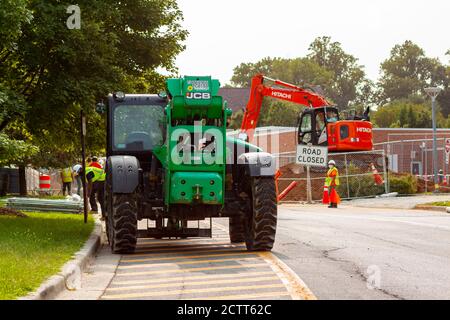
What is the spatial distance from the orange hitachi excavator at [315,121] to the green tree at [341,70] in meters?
108

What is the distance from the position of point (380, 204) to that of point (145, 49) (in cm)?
1162

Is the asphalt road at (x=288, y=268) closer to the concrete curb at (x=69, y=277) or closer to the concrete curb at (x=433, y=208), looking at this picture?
the concrete curb at (x=69, y=277)

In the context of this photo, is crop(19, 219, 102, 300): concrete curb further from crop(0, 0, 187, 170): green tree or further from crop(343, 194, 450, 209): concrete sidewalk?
crop(343, 194, 450, 209): concrete sidewalk

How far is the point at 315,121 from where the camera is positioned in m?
36.4

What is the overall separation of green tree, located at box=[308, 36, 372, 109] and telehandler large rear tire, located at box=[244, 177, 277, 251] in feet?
436

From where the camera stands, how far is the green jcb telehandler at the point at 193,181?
49.0 feet

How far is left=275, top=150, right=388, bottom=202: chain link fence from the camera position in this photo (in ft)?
140

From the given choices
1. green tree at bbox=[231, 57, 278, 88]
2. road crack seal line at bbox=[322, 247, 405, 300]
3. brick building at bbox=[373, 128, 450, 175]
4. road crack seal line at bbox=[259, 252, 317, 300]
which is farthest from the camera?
green tree at bbox=[231, 57, 278, 88]

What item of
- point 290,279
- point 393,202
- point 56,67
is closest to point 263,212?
point 290,279

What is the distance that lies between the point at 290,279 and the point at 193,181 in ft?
11.2

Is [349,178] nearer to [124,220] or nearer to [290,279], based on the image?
[124,220]

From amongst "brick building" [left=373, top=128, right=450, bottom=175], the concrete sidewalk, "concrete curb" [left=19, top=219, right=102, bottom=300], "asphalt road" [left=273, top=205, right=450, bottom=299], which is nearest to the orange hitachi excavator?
the concrete sidewalk

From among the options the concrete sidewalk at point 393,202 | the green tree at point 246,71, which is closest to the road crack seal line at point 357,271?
the concrete sidewalk at point 393,202

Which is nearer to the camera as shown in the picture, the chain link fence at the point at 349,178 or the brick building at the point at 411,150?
the chain link fence at the point at 349,178
